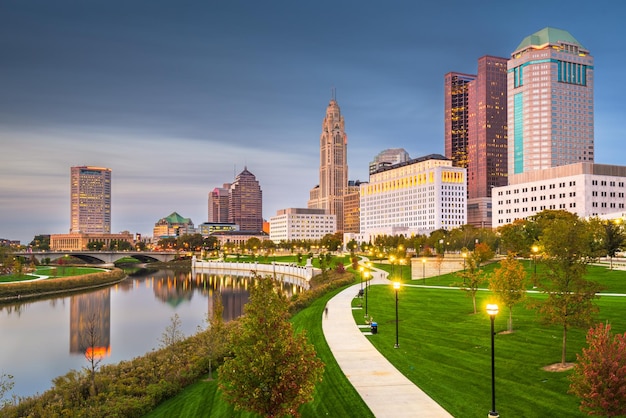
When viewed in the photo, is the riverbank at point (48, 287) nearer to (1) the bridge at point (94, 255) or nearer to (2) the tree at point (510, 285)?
(1) the bridge at point (94, 255)

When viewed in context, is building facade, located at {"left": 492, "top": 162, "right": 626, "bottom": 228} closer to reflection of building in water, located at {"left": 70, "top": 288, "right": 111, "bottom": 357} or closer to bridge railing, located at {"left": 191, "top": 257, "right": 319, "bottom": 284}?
bridge railing, located at {"left": 191, "top": 257, "right": 319, "bottom": 284}

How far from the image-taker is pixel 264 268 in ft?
477

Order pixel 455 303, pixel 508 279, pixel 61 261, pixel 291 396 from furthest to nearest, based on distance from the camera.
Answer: pixel 61 261 < pixel 455 303 < pixel 508 279 < pixel 291 396

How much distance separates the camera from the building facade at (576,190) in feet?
487

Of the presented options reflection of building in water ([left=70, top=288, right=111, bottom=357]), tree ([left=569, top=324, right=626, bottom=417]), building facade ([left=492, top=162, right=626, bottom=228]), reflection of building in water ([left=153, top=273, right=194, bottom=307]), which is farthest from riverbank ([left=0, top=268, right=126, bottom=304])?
building facade ([left=492, top=162, right=626, bottom=228])

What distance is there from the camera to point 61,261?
166m

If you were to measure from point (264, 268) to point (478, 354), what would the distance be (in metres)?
118

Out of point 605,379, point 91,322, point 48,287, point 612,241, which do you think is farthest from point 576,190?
point 605,379

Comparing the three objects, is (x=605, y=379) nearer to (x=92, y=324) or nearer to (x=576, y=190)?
(x=92, y=324)

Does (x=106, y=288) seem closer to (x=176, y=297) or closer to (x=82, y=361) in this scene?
(x=176, y=297)

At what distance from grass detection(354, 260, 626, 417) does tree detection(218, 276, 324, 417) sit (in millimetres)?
6852

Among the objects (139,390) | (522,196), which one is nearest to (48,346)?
(139,390)

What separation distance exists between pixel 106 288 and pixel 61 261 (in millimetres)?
70396

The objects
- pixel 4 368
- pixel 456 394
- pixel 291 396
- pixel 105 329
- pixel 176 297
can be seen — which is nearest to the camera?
pixel 291 396
